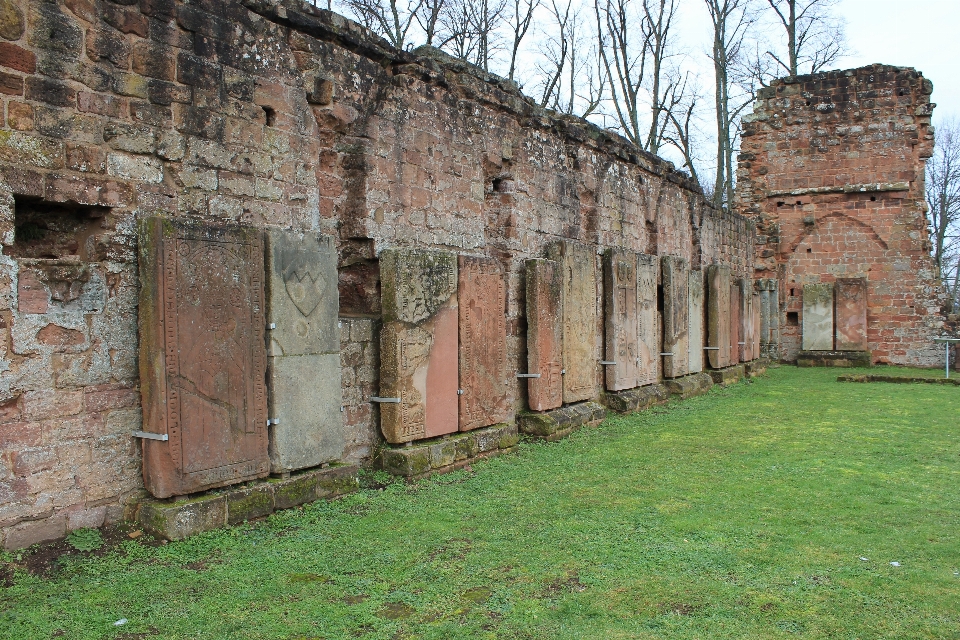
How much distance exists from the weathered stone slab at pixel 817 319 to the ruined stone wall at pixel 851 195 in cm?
53

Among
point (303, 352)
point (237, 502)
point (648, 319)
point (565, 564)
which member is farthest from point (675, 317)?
point (237, 502)

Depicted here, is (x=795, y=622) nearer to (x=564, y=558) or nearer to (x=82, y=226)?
(x=564, y=558)

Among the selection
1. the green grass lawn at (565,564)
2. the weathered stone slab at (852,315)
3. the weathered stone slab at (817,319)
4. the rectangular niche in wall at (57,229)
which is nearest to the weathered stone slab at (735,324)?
the weathered stone slab at (817,319)

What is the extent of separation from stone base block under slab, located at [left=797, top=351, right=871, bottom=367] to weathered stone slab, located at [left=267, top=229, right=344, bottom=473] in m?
13.1

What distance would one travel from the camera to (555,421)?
6.77 meters

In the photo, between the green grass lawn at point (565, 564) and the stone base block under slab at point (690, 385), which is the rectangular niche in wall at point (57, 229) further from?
the stone base block under slab at point (690, 385)

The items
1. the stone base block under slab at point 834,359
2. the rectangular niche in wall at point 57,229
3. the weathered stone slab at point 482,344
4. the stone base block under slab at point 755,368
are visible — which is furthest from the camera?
the stone base block under slab at point 834,359

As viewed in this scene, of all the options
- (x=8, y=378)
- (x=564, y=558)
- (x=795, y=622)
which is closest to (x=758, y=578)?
(x=795, y=622)

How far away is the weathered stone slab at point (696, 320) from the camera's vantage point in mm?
10232

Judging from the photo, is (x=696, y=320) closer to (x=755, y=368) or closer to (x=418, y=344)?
(x=755, y=368)

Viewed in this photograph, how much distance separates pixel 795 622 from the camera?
2.92m

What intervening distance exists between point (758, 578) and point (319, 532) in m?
2.23

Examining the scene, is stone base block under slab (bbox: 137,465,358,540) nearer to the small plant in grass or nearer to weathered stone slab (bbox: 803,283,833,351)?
the small plant in grass

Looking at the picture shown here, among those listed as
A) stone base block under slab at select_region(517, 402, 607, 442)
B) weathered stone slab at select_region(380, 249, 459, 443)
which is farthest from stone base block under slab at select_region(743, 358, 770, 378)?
weathered stone slab at select_region(380, 249, 459, 443)
